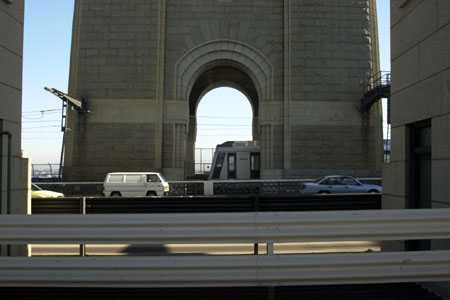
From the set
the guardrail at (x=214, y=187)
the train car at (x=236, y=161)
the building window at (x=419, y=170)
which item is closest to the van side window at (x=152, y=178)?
the guardrail at (x=214, y=187)

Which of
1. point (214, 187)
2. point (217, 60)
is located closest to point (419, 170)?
point (214, 187)

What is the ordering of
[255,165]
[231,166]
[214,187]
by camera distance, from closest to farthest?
[214,187]
[231,166]
[255,165]

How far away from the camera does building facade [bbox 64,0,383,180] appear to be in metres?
32.4

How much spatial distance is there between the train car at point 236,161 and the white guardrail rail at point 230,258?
25.8m

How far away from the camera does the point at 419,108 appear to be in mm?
6000

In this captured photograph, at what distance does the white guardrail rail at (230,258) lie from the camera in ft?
13.5

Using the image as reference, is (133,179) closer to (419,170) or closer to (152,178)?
(152,178)

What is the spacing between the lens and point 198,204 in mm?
9836

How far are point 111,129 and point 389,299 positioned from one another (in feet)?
97.0

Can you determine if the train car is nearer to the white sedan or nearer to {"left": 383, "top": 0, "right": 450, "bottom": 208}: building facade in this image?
the white sedan

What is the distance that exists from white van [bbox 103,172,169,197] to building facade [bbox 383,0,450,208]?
21118mm

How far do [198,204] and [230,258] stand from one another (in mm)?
5726

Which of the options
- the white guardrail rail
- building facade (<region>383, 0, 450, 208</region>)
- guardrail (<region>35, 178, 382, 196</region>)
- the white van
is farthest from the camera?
guardrail (<region>35, 178, 382, 196</region>)

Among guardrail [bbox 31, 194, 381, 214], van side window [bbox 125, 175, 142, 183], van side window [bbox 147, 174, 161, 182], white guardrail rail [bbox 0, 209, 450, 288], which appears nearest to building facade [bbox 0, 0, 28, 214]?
white guardrail rail [bbox 0, 209, 450, 288]
